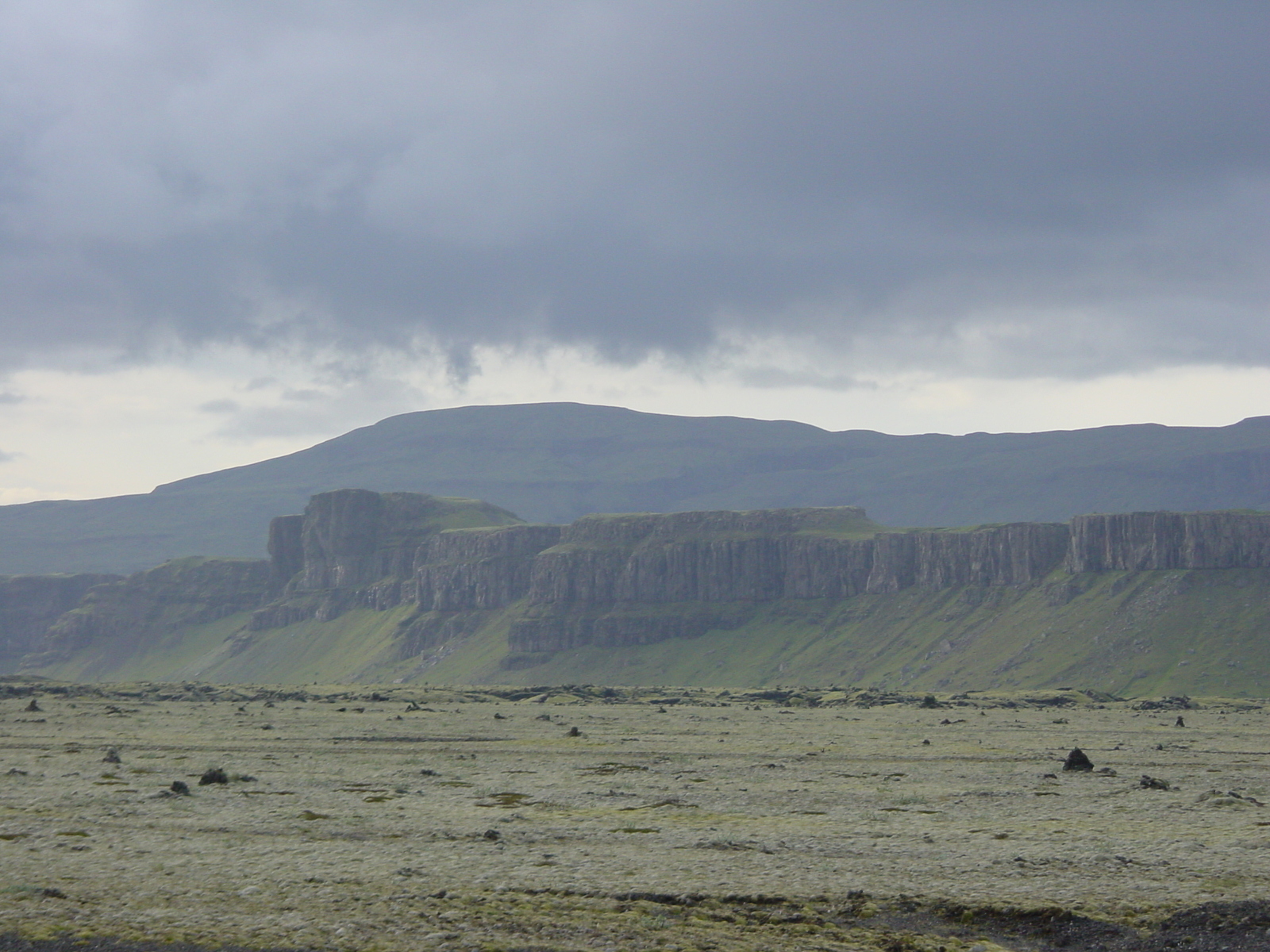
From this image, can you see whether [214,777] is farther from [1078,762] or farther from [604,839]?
[1078,762]

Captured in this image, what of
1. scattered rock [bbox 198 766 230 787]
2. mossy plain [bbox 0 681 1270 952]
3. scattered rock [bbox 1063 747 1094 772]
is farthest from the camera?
scattered rock [bbox 1063 747 1094 772]

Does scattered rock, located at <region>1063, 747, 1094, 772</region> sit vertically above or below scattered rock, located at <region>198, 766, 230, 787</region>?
below

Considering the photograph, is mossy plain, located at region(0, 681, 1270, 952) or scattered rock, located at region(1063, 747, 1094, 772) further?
scattered rock, located at region(1063, 747, 1094, 772)

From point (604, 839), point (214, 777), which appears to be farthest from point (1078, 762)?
point (214, 777)

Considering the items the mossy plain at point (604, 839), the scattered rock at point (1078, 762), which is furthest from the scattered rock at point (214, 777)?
the scattered rock at point (1078, 762)

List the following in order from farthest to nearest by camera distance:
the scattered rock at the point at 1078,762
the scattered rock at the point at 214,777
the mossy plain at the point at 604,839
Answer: the scattered rock at the point at 1078,762 < the scattered rock at the point at 214,777 < the mossy plain at the point at 604,839

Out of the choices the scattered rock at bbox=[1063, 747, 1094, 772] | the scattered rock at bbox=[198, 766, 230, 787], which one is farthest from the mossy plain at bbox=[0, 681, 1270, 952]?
the scattered rock at bbox=[1063, 747, 1094, 772]

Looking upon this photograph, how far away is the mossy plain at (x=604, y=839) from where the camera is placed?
24141 millimetres

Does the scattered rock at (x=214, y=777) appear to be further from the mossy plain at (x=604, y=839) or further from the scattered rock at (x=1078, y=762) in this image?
the scattered rock at (x=1078, y=762)

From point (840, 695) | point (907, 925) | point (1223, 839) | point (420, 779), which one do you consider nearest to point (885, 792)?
point (1223, 839)

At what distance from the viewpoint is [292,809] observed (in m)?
38.5

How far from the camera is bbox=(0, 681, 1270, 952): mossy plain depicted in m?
24.1

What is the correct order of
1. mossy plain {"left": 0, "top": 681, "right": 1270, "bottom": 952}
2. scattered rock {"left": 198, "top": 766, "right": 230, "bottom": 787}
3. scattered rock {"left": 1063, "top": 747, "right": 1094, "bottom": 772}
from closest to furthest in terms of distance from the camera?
mossy plain {"left": 0, "top": 681, "right": 1270, "bottom": 952} → scattered rock {"left": 198, "top": 766, "right": 230, "bottom": 787} → scattered rock {"left": 1063, "top": 747, "right": 1094, "bottom": 772}

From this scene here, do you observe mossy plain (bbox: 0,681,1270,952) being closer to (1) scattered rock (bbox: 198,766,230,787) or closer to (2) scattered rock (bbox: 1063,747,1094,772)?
(1) scattered rock (bbox: 198,766,230,787)
